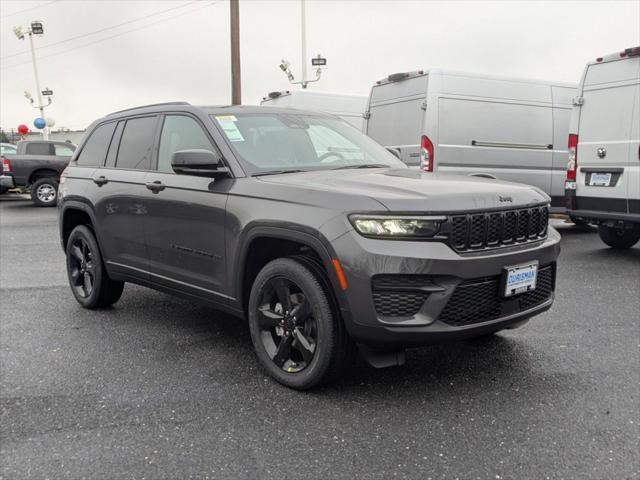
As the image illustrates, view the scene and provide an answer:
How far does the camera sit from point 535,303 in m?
3.58

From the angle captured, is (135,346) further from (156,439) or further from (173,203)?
(156,439)

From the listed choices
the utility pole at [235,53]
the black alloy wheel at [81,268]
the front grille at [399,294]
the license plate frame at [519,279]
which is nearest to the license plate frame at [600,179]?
the license plate frame at [519,279]

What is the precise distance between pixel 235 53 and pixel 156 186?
1387 centimetres

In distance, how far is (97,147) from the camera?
536 cm

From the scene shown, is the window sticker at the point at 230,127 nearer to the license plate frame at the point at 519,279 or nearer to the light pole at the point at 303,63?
the license plate frame at the point at 519,279

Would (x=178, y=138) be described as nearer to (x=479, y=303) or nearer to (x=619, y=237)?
(x=479, y=303)

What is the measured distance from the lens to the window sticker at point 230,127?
401 cm

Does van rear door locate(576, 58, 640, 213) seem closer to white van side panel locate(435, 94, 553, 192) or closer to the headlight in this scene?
white van side panel locate(435, 94, 553, 192)

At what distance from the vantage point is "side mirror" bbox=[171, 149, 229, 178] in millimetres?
3680

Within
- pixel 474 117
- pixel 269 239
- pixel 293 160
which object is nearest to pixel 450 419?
A: pixel 269 239

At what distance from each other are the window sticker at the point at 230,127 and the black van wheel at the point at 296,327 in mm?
995

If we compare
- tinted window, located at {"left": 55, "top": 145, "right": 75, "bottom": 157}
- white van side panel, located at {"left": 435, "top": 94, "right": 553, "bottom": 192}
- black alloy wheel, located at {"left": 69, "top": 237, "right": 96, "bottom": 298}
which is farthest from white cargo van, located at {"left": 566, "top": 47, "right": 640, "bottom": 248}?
tinted window, located at {"left": 55, "top": 145, "right": 75, "bottom": 157}

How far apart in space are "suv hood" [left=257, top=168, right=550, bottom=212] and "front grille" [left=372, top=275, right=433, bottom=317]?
357 mm

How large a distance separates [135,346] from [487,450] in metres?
2.66
